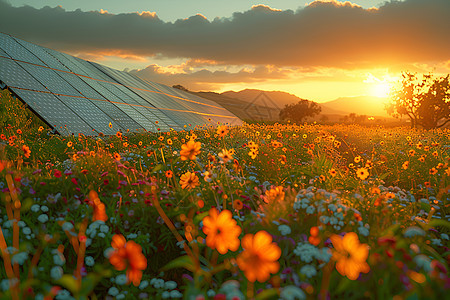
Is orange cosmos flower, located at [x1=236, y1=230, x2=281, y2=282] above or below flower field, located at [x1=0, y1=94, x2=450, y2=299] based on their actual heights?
above

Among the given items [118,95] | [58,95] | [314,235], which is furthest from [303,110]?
[314,235]

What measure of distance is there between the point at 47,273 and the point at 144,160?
13.0ft

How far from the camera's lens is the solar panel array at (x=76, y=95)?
33.6 feet

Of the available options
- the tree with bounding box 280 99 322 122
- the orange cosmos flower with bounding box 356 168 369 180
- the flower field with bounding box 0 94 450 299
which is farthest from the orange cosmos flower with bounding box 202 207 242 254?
the tree with bounding box 280 99 322 122

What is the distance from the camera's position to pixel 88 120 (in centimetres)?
1089

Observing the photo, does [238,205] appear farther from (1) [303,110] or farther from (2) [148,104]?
(1) [303,110]

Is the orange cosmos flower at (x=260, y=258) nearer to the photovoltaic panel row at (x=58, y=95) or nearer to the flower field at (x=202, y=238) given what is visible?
the flower field at (x=202, y=238)

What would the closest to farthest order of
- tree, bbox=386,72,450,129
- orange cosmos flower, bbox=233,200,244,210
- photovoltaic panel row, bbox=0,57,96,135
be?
orange cosmos flower, bbox=233,200,244,210, photovoltaic panel row, bbox=0,57,96,135, tree, bbox=386,72,450,129

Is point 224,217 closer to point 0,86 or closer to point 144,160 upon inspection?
point 144,160

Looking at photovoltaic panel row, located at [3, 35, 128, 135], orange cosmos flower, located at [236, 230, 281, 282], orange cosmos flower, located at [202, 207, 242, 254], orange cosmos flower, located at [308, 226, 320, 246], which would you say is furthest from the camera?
photovoltaic panel row, located at [3, 35, 128, 135]

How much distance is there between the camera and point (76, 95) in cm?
1227

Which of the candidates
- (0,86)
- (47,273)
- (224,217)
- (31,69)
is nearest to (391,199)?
(224,217)

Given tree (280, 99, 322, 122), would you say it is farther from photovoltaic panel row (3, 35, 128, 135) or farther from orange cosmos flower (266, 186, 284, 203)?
orange cosmos flower (266, 186, 284, 203)

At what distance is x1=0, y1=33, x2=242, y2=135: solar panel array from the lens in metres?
10.2
